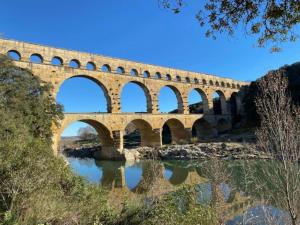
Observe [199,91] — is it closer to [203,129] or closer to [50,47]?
[203,129]

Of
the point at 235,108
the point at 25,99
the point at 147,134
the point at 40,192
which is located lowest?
the point at 40,192

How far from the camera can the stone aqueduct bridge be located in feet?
79.4

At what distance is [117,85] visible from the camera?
28656mm

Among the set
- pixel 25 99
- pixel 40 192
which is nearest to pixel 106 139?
pixel 25 99

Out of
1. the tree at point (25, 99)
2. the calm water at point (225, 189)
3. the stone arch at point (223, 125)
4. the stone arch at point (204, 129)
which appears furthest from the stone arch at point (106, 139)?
the stone arch at point (223, 125)

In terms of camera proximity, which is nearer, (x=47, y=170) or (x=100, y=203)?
(x=47, y=170)

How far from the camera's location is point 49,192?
19.1 feet

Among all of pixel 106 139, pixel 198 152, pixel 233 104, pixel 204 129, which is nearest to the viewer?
pixel 198 152

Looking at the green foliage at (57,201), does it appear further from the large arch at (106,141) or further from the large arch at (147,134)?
the large arch at (147,134)

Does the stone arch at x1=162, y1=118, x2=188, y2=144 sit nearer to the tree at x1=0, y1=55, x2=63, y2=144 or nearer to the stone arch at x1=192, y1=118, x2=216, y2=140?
the stone arch at x1=192, y1=118, x2=216, y2=140

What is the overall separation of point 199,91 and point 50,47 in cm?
1973

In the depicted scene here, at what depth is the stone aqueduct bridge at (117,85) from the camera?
2420 centimetres

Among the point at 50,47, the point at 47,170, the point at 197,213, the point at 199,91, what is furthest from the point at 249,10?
the point at 199,91

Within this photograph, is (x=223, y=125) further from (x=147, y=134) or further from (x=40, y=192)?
(x=40, y=192)
